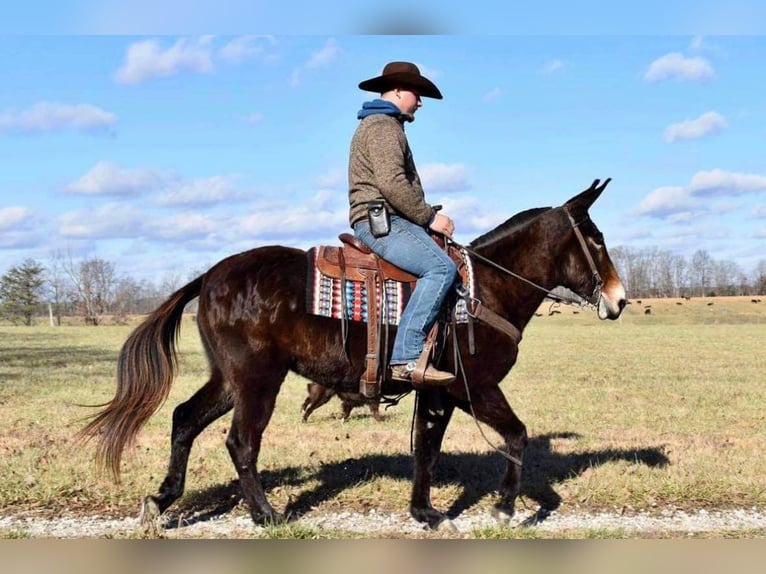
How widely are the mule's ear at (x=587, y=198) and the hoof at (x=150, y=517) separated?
457cm

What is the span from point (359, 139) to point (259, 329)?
1830mm

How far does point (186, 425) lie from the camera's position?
6586mm

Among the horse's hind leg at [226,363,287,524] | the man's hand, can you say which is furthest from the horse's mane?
the horse's hind leg at [226,363,287,524]

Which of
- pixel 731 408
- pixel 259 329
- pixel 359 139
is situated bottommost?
pixel 731 408

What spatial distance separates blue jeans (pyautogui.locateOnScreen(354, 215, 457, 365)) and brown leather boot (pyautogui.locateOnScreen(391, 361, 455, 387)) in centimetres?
5

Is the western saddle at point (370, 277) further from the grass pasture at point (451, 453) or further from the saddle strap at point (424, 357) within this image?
the grass pasture at point (451, 453)

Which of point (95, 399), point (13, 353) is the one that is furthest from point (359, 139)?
point (13, 353)

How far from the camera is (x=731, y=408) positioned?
14156 millimetres

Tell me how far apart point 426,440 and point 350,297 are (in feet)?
4.92

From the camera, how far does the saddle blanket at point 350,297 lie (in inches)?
242

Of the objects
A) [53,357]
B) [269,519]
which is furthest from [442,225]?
[53,357]

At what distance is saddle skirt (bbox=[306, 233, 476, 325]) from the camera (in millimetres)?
6152

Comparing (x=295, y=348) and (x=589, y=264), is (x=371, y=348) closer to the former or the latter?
(x=295, y=348)

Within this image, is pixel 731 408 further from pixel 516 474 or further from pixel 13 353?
pixel 13 353
